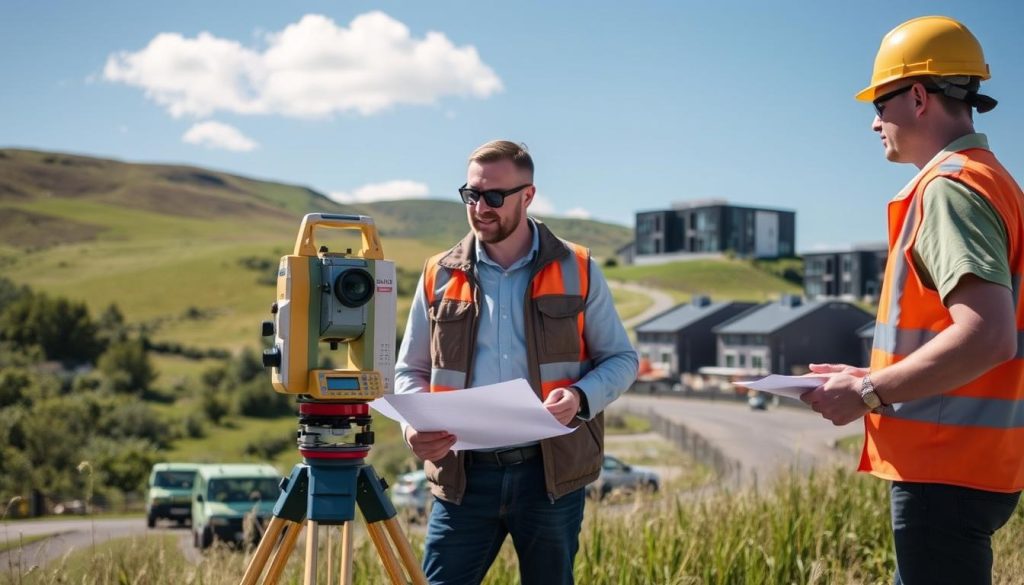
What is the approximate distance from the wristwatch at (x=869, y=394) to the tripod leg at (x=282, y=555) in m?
1.43

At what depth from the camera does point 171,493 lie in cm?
2150

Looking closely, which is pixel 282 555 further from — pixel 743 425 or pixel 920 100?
pixel 743 425

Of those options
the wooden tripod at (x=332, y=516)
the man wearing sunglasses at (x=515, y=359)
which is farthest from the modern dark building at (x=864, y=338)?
the wooden tripod at (x=332, y=516)

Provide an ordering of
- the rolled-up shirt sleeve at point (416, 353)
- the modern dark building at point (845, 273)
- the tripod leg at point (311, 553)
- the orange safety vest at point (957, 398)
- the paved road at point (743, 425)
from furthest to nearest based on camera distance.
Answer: the modern dark building at point (845, 273)
the paved road at point (743, 425)
the rolled-up shirt sleeve at point (416, 353)
the tripod leg at point (311, 553)
the orange safety vest at point (957, 398)

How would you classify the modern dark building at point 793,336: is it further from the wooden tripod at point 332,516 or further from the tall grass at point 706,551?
the wooden tripod at point 332,516

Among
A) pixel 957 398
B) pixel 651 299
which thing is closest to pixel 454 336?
pixel 957 398

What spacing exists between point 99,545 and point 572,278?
2642 mm

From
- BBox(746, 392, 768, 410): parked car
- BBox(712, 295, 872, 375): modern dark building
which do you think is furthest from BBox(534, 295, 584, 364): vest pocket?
BBox(712, 295, 872, 375): modern dark building

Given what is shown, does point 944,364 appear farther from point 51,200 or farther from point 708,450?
point 51,200

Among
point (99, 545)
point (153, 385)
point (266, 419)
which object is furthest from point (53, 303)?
point (99, 545)

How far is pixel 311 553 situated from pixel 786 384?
1219 millimetres

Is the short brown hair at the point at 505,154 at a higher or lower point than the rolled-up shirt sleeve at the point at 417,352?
higher

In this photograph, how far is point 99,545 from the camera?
444cm

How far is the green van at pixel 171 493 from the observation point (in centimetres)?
2120
